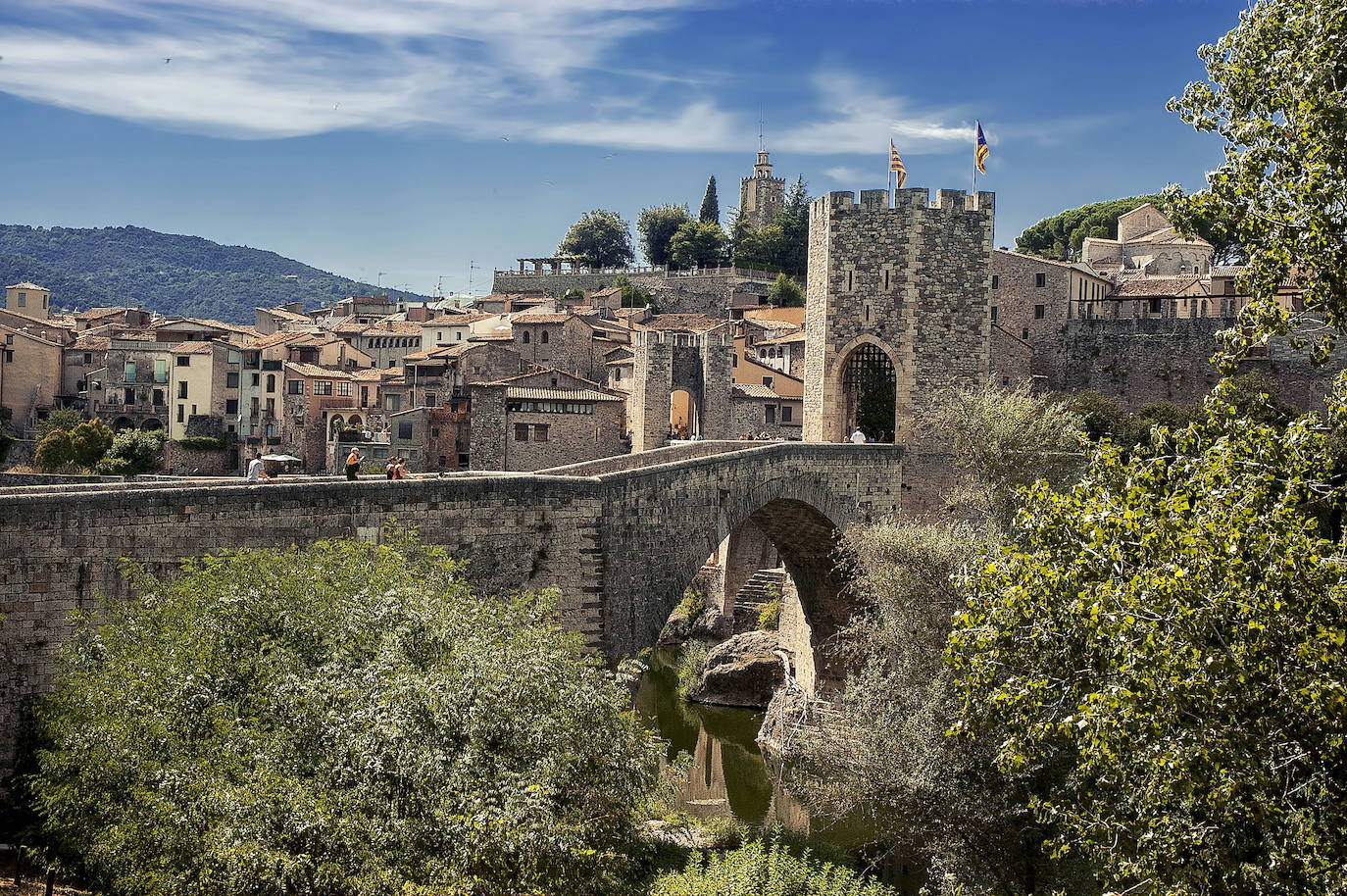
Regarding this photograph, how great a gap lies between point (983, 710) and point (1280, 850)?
98.3 inches

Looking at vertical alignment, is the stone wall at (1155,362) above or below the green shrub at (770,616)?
above

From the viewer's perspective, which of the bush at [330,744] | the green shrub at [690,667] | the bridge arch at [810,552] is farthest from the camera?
the green shrub at [690,667]

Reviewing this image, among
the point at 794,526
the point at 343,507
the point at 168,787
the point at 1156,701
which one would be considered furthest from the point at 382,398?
the point at 1156,701

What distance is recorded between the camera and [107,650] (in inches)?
515

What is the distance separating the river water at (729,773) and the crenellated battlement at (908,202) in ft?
36.9

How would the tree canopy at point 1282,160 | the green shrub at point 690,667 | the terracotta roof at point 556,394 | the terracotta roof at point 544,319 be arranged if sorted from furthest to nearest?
1. the terracotta roof at point 544,319
2. the terracotta roof at point 556,394
3. the green shrub at point 690,667
4. the tree canopy at point 1282,160

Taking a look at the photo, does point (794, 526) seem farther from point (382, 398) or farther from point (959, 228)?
point (382, 398)

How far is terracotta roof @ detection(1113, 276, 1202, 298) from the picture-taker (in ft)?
180

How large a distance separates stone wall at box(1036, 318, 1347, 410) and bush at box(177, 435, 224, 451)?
38950 mm

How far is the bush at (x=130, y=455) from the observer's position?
56.9 meters

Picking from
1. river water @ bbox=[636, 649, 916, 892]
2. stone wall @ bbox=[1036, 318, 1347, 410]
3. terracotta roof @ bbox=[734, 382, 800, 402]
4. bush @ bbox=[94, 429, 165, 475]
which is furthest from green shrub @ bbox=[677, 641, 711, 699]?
bush @ bbox=[94, 429, 165, 475]

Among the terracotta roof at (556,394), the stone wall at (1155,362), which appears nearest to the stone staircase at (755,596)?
the stone wall at (1155,362)

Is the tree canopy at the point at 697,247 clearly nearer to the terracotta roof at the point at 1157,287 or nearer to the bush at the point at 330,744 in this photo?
the terracotta roof at the point at 1157,287

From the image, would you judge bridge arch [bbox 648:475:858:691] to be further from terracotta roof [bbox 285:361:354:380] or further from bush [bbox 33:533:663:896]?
terracotta roof [bbox 285:361:354:380]
